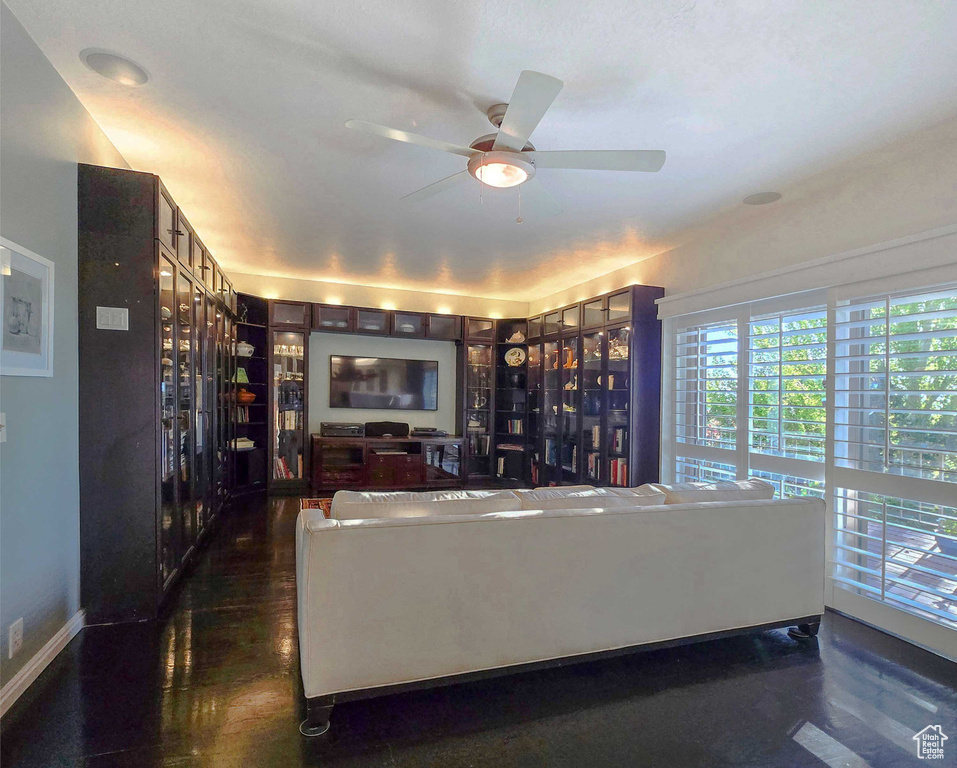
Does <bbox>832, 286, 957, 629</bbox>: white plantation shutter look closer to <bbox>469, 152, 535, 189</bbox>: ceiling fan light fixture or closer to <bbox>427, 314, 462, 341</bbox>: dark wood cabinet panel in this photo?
<bbox>469, 152, 535, 189</bbox>: ceiling fan light fixture

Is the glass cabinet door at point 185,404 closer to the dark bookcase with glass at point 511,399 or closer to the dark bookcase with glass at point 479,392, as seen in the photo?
the dark bookcase with glass at point 479,392

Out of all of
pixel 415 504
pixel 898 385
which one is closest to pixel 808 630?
pixel 898 385


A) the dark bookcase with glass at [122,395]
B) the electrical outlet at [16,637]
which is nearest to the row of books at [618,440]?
the dark bookcase with glass at [122,395]

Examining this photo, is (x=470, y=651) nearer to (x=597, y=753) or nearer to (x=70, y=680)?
(x=597, y=753)

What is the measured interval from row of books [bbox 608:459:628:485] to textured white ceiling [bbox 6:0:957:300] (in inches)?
87.9

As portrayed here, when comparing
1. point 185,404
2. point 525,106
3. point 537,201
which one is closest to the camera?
point 525,106

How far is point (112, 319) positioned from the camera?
8.43ft

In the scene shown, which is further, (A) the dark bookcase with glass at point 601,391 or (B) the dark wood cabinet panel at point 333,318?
(B) the dark wood cabinet panel at point 333,318

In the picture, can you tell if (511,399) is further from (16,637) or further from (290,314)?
(16,637)

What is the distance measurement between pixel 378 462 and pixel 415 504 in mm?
4284

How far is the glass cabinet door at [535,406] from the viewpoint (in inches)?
254

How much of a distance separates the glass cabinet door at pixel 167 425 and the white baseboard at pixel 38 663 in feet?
1.31

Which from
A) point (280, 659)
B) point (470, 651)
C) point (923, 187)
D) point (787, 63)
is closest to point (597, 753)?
point (470, 651)

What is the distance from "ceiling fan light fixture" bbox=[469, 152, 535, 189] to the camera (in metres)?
2.33
